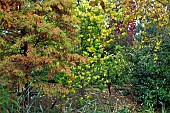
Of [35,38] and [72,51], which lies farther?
[72,51]

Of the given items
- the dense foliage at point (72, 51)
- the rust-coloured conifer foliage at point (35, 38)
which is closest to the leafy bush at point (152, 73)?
the dense foliage at point (72, 51)

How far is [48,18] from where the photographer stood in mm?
4746

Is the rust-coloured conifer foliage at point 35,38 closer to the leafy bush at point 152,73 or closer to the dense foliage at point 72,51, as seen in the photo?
the dense foliage at point 72,51

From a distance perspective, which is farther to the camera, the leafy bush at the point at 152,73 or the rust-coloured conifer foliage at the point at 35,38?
the leafy bush at the point at 152,73

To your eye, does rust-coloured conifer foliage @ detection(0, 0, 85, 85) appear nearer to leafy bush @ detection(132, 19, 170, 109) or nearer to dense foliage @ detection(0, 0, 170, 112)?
dense foliage @ detection(0, 0, 170, 112)

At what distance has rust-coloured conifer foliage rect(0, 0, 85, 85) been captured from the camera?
421 centimetres

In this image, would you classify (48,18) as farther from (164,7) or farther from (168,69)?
(168,69)

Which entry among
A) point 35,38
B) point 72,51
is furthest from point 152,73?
point 35,38

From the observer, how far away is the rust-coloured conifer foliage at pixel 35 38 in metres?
4.21

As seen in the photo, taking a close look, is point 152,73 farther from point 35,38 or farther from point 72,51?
point 35,38

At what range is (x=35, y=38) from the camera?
177 inches

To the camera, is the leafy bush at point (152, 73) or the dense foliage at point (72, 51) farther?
the leafy bush at point (152, 73)

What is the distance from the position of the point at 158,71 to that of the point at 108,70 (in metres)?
1.22

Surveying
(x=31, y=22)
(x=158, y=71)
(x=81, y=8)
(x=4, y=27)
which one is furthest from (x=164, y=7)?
(x=4, y=27)
